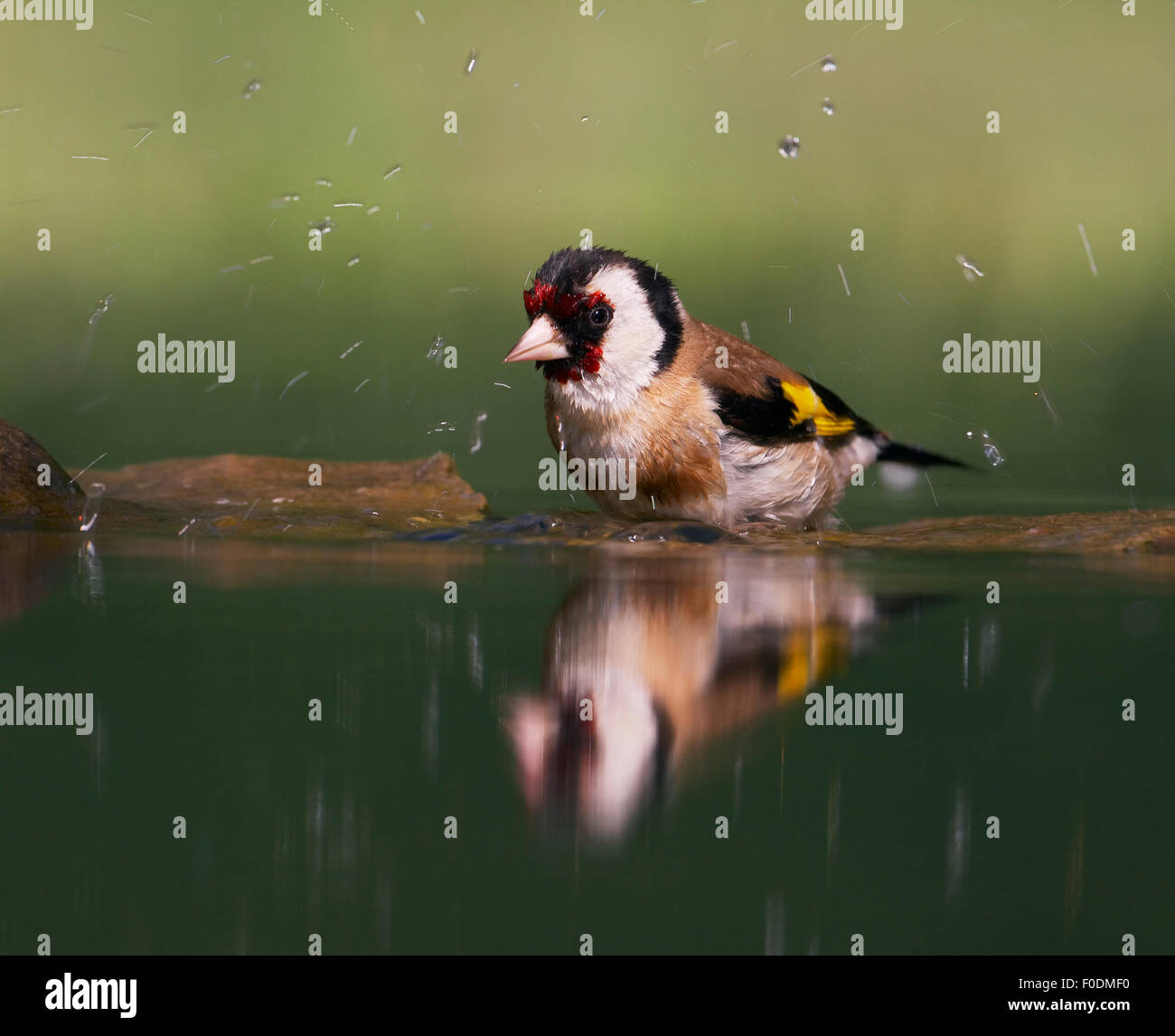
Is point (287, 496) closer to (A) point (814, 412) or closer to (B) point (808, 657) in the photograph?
(A) point (814, 412)

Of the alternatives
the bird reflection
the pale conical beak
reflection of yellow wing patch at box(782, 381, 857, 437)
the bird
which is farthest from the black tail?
the bird reflection

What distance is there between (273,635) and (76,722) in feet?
3.27

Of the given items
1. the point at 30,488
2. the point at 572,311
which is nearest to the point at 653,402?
the point at 572,311

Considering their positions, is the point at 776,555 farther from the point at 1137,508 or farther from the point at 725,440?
the point at 1137,508

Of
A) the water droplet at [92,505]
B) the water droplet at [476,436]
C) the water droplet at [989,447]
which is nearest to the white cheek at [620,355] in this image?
the water droplet at [92,505]

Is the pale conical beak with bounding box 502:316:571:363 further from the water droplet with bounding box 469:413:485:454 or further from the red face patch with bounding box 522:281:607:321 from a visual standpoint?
the water droplet with bounding box 469:413:485:454

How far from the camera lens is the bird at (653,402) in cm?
737

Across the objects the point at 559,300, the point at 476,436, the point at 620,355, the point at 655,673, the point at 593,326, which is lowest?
the point at 655,673

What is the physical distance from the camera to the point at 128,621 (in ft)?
17.3

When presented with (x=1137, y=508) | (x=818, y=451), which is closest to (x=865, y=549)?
(x=818, y=451)

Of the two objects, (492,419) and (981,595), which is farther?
(492,419)

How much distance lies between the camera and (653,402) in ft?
24.3

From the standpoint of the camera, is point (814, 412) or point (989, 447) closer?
point (814, 412)

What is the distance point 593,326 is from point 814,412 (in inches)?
49.1
